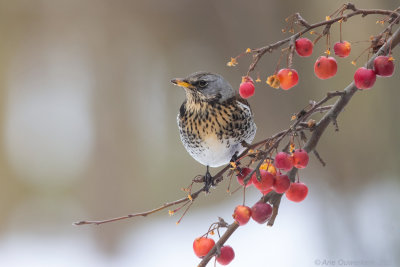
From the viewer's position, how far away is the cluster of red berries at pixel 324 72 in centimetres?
61

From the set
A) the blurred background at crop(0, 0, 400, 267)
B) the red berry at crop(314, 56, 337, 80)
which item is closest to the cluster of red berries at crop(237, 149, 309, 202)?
the red berry at crop(314, 56, 337, 80)

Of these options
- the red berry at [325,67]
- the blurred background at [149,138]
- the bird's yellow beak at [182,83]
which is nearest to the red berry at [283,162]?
the red berry at [325,67]

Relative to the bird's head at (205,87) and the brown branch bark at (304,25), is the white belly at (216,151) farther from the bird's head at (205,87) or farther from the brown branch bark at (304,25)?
the brown branch bark at (304,25)

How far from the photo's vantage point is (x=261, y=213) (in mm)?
663

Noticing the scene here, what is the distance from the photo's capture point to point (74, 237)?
8.80 feet

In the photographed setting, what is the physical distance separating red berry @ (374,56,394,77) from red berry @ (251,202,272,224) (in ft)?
0.71

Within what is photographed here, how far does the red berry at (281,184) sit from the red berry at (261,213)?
1.1 inches

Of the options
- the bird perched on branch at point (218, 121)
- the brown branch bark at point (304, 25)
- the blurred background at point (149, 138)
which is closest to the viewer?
the brown branch bark at point (304, 25)

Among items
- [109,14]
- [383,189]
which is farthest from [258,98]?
[109,14]

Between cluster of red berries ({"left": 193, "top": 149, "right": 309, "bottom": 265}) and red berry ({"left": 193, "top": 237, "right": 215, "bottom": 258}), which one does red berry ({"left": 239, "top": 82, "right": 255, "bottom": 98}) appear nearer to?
cluster of red berries ({"left": 193, "top": 149, "right": 309, "bottom": 265})

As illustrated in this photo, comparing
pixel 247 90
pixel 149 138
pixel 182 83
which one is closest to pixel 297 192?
pixel 247 90

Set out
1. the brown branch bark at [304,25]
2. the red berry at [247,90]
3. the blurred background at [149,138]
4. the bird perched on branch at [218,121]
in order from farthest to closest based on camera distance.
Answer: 1. the blurred background at [149,138]
2. the bird perched on branch at [218,121]
3. the red berry at [247,90]
4. the brown branch bark at [304,25]

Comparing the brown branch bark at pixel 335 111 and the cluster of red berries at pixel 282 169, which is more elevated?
the brown branch bark at pixel 335 111

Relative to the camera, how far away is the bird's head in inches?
37.8
